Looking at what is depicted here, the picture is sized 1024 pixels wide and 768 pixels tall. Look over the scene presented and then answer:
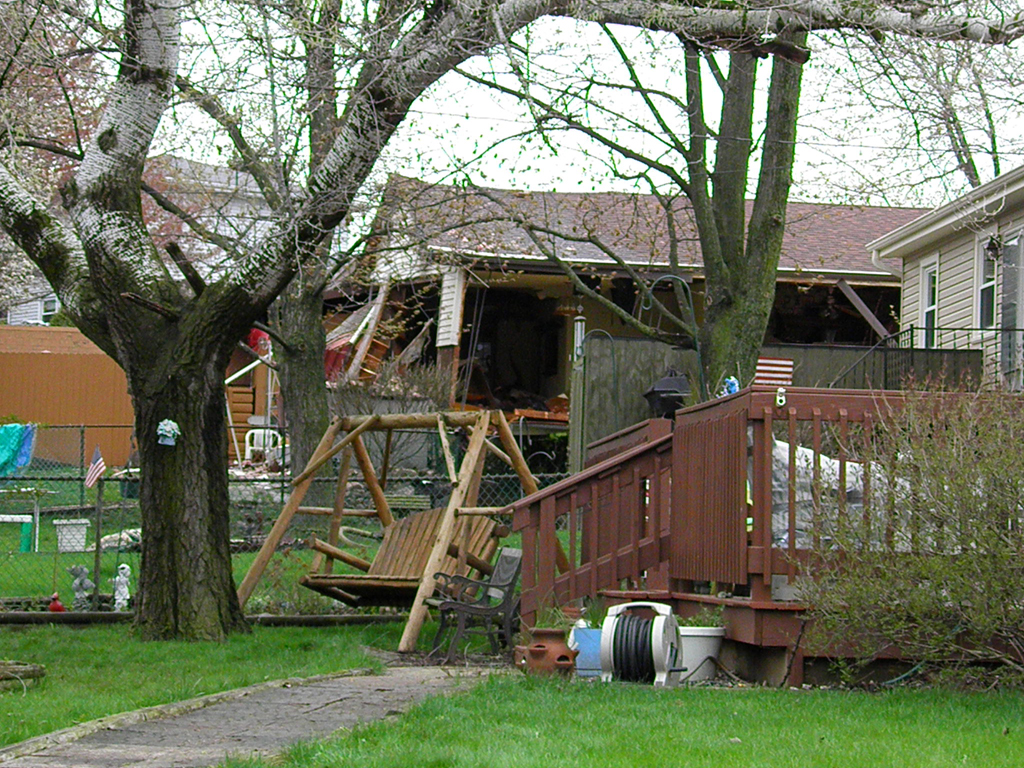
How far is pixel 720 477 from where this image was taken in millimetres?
7594

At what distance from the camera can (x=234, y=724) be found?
5.95 m

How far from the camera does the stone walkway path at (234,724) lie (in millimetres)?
5082

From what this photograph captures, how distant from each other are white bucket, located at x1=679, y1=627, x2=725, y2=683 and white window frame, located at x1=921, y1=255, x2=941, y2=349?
52.3ft

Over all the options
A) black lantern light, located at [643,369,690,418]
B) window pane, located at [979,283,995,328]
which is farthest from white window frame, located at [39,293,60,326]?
window pane, located at [979,283,995,328]

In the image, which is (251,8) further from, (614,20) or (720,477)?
(720,477)

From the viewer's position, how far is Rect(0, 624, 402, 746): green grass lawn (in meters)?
6.37

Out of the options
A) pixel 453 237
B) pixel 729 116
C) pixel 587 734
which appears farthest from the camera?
pixel 453 237

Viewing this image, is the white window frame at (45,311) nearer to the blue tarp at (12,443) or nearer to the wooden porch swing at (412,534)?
the blue tarp at (12,443)

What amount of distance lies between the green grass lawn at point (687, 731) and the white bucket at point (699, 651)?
74 centimetres

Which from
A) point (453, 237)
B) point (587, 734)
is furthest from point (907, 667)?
point (453, 237)

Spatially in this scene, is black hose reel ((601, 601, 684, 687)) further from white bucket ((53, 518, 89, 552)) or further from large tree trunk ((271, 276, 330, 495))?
large tree trunk ((271, 276, 330, 495))

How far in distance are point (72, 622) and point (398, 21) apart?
5.53m

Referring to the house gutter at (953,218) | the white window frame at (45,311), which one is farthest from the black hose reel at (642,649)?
the white window frame at (45,311)

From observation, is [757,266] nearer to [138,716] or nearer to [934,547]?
[934,547]
